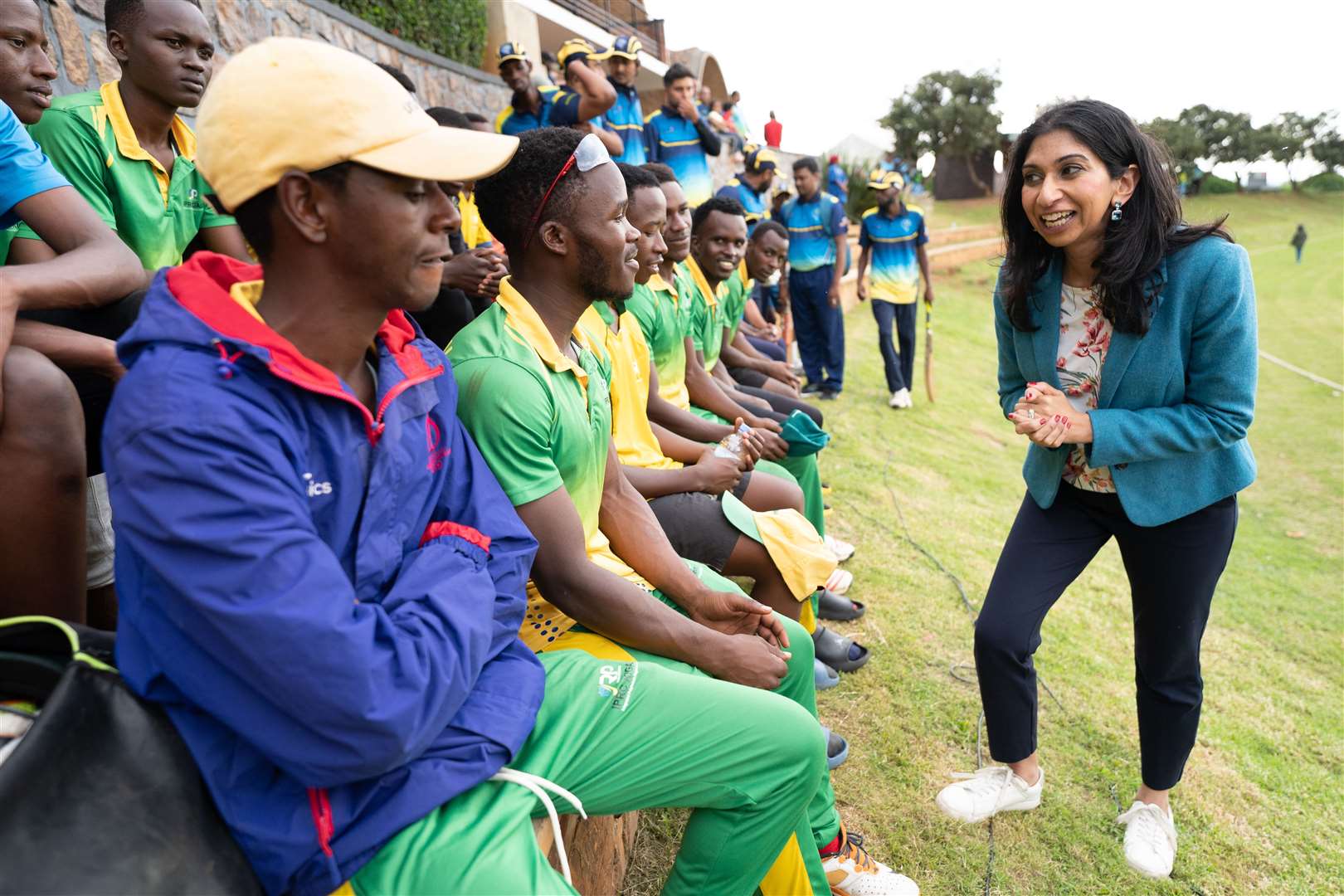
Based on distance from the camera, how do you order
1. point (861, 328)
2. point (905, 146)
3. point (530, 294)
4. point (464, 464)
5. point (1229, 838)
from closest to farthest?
point (464, 464) → point (530, 294) → point (1229, 838) → point (861, 328) → point (905, 146)

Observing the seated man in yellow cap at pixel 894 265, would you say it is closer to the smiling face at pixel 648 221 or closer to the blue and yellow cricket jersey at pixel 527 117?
the blue and yellow cricket jersey at pixel 527 117

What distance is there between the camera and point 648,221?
3383 mm

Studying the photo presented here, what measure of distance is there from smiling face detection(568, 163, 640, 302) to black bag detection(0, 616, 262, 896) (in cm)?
149

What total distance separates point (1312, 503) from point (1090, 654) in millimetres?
7041

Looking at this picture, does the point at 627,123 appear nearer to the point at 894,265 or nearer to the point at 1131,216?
the point at 894,265

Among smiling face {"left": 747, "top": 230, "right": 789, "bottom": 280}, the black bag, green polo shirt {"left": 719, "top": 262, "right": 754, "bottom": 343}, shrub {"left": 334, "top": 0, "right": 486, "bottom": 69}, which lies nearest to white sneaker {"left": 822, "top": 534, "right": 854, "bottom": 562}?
green polo shirt {"left": 719, "top": 262, "right": 754, "bottom": 343}

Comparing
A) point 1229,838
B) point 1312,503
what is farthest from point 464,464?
point 1312,503

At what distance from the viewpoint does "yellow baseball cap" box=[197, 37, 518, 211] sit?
4.72ft

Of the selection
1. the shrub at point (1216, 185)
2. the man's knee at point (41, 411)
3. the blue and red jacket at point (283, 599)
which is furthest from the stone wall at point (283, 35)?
the shrub at point (1216, 185)

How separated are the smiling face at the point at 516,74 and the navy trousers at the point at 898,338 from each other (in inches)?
177

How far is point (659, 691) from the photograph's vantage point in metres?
1.86

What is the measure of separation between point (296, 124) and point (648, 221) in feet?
6.68

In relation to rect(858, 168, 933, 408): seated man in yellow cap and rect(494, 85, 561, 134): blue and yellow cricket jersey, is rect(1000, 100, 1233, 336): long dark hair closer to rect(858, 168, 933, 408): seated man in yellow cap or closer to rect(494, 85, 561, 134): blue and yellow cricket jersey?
rect(494, 85, 561, 134): blue and yellow cricket jersey

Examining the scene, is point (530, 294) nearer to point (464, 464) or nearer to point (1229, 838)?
point (464, 464)
